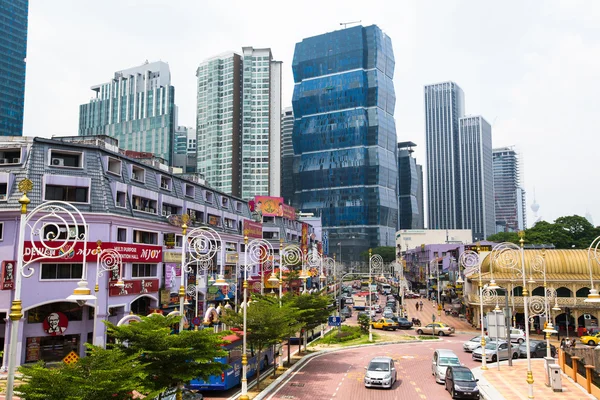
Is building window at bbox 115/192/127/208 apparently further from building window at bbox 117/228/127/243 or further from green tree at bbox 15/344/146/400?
green tree at bbox 15/344/146/400

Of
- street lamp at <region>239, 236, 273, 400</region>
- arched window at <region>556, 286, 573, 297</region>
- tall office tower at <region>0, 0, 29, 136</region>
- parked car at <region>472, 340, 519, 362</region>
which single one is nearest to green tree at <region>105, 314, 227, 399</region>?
street lamp at <region>239, 236, 273, 400</region>

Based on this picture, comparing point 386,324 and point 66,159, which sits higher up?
point 66,159

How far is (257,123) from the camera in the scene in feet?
552

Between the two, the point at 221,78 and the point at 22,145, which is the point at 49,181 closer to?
the point at 22,145

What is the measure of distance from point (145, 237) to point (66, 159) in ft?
33.0

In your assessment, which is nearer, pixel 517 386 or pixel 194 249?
pixel 517 386

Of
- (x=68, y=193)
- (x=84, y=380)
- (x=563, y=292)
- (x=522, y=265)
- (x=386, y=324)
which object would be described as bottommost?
(x=386, y=324)

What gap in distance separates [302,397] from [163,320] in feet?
32.3

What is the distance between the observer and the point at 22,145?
36.2 m

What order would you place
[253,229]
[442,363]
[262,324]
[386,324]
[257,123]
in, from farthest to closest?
[257,123], [253,229], [386,324], [442,363], [262,324]

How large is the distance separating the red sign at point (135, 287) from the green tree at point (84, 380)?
23.3 metres

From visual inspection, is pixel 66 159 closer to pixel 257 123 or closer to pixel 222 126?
pixel 257 123

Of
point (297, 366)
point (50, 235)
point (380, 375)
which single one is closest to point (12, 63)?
point (50, 235)

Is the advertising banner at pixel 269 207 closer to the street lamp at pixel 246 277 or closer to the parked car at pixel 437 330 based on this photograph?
the street lamp at pixel 246 277
